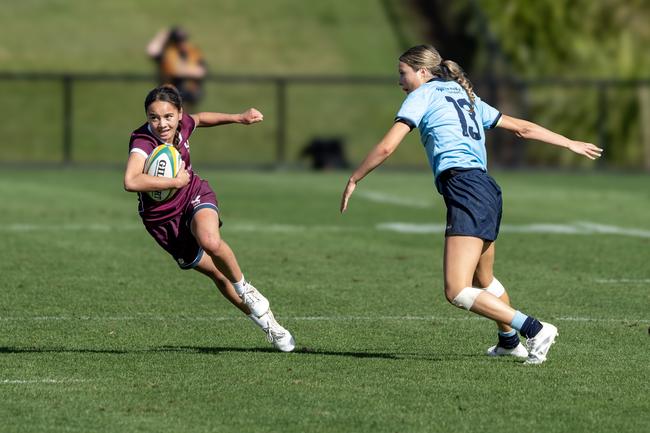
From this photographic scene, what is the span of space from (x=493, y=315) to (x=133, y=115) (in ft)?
90.6

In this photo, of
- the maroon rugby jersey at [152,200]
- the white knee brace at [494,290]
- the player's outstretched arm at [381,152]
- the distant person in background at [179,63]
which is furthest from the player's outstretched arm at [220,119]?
the distant person in background at [179,63]

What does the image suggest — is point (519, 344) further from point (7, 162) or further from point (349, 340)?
point (7, 162)

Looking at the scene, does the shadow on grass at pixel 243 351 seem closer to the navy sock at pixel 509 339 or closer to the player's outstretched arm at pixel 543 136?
the navy sock at pixel 509 339

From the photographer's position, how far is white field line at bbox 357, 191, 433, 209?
2078 centimetres

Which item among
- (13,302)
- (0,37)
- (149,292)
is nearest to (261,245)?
(149,292)

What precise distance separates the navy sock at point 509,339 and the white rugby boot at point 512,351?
0.02 m

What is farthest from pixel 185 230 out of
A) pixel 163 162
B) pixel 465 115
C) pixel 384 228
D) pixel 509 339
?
pixel 384 228

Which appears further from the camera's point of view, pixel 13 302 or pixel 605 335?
pixel 13 302

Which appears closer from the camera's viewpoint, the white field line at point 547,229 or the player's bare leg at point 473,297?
the player's bare leg at point 473,297

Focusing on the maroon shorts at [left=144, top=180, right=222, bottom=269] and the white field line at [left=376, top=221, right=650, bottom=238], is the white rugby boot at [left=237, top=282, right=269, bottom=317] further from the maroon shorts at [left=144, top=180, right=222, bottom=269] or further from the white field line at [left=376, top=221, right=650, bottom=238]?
the white field line at [left=376, top=221, right=650, bottom=238]

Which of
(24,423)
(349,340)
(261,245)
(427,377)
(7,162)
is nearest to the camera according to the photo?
(24,423)

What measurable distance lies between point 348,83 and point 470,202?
2301 cm

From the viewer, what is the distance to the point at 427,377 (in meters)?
7.79

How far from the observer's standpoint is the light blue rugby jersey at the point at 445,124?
820 centimetres
